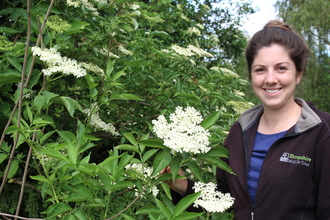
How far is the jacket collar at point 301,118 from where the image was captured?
1.64 m

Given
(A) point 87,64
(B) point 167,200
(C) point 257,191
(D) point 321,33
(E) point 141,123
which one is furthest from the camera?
(D) point 321,33

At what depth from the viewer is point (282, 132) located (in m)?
1.75

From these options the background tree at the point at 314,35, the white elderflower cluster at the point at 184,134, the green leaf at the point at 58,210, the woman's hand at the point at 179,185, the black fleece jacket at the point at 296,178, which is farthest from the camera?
the background tree at the point at 314,35

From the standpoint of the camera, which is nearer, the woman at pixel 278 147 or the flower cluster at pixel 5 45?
the woman at pixel 278 147

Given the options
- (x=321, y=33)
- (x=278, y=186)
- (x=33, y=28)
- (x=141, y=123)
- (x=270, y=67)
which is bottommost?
(x=141, y=123)

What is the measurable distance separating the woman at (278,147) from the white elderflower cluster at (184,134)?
1.00ft

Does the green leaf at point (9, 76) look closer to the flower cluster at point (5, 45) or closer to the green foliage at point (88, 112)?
the green foliage at point (88, 112)

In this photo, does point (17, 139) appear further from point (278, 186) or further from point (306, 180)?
point (306, 180)

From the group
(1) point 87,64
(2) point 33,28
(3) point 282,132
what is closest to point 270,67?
(3) point 282,132

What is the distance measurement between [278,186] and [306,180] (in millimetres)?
121

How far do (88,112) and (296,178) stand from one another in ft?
3.64

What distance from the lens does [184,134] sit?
1.34 m

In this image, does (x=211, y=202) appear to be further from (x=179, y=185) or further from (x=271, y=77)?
(x=271, y=77)

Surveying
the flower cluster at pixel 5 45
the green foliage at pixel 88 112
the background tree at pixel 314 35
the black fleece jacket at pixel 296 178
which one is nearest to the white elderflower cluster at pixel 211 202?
the green foliage at pixel 88 112
